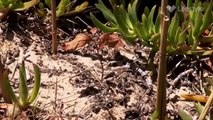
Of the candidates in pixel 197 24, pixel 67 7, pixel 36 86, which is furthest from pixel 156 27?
pixel 36 86

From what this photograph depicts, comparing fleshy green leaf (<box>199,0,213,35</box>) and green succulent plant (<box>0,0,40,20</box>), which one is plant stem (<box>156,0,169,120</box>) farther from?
green succulent plant (<box>0,0,40,20</box>)

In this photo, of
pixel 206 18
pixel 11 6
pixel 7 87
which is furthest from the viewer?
pixel 11 6

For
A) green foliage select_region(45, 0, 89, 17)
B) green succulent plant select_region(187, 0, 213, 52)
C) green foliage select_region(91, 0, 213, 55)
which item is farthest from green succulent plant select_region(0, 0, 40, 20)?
green succulent plant select_region(187, 0, 213, 52)

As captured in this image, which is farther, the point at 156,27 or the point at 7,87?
the point at 156,27

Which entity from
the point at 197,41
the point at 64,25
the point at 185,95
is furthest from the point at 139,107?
the point at 64,25

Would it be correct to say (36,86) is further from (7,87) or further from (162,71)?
(162,71)

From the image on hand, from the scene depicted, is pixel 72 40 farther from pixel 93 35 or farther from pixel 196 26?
pixel 196 26

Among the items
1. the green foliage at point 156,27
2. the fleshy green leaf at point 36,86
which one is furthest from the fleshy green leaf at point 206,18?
the fleshy green leaf at point 36,86

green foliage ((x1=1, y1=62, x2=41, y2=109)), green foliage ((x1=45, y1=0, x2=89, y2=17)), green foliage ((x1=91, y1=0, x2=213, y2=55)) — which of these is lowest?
green foliage ((x1=1, y1=62, x2=41, y2=109))

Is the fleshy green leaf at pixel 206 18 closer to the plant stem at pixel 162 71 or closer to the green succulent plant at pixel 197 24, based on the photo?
the green succulent plant at pixel 197 24
